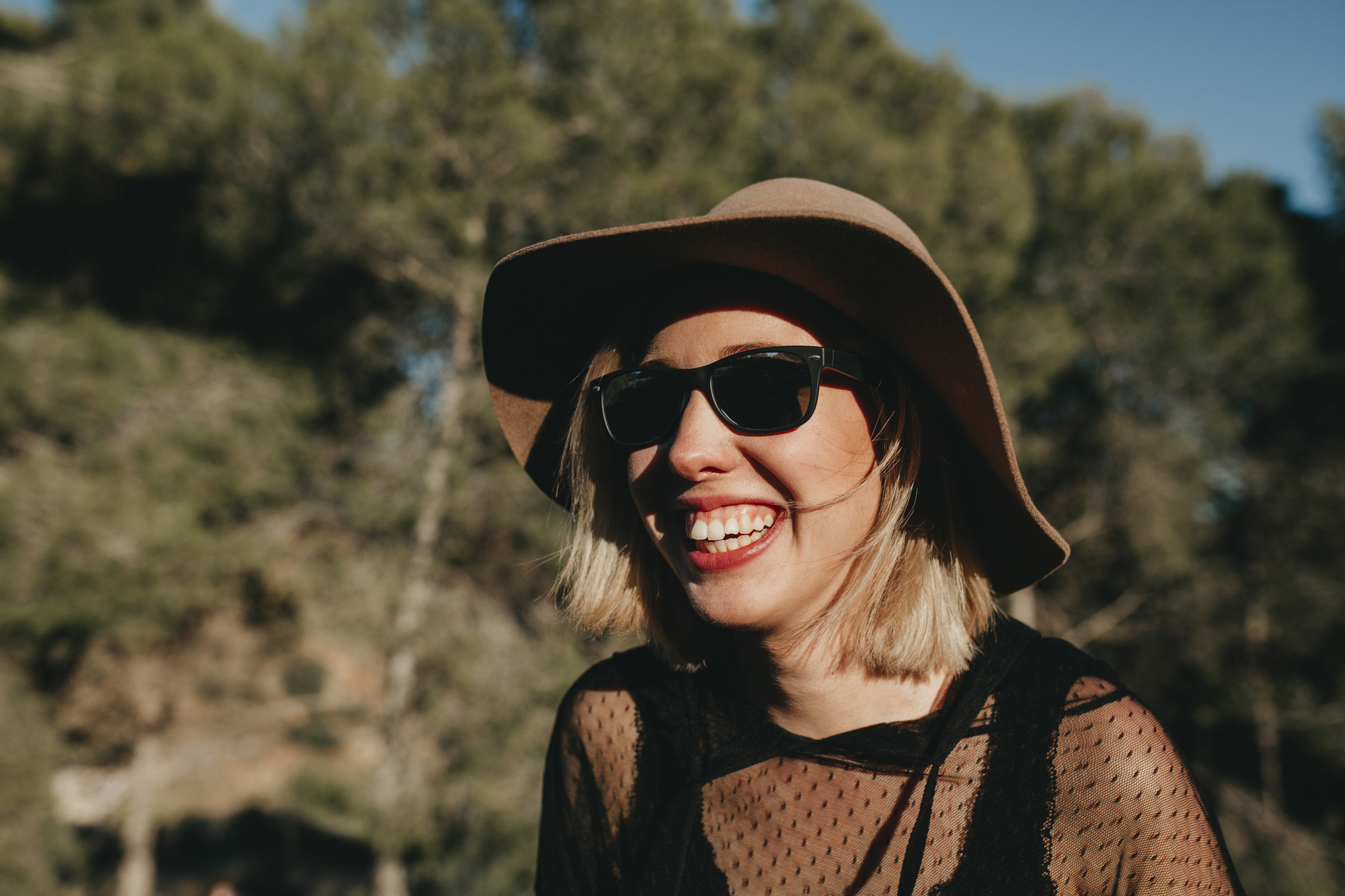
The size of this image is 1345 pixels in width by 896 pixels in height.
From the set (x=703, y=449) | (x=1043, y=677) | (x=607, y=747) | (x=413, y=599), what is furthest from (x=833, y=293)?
(x=413, y=599)

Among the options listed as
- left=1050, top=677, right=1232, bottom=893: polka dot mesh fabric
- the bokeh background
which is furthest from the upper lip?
the bokeh background

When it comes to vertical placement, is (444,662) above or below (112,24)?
below

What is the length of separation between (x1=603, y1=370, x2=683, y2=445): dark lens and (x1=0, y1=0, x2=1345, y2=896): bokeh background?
417cm

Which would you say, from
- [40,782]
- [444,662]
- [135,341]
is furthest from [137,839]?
[135,341]

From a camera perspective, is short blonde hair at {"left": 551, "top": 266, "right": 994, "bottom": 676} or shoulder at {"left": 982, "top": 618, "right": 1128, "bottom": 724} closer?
shoulder at {"left": 982, "top": 618, "right": 1128, "bottom": 724}

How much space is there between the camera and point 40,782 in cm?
737

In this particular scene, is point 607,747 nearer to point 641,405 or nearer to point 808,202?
point 641,405

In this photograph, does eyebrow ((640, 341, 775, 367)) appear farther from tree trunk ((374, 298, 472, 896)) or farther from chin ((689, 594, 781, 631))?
tree trunk ((374, 298, 472, 896))

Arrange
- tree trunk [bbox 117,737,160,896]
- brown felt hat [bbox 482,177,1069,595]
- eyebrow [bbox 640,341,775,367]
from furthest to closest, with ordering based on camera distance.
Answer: tree trunk [bbox 117,737,160,896] → eyebrow [bbox 640,341,775,367] → brown felt hat [bbox 482,177,1069,595]

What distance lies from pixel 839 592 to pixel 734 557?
202 millimetres

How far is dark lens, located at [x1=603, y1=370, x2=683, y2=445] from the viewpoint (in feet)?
3.69

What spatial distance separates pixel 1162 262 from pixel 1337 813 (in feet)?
28.8

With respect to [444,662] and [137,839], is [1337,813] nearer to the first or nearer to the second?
[444,662]

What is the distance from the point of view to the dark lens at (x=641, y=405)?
112 cm
